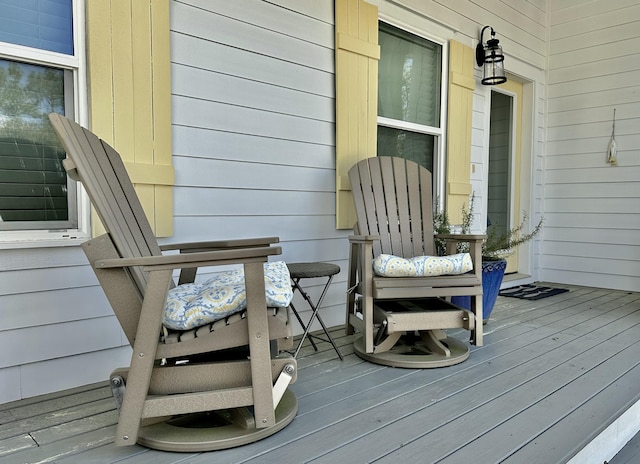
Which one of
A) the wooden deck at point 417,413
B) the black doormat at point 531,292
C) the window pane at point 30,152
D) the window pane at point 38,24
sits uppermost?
the window pane at point 38,24

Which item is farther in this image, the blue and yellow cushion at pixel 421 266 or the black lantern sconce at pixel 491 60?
the black lantern sconce at pixel 491 60

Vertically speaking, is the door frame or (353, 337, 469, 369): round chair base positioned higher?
the door frame

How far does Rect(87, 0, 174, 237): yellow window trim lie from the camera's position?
77.9 inches

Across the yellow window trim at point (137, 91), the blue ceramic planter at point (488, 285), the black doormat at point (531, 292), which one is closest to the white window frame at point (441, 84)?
the blue ceramic planter at point (488, 285)

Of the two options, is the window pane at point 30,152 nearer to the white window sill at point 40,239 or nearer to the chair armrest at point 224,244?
the white window sill at point 40,239

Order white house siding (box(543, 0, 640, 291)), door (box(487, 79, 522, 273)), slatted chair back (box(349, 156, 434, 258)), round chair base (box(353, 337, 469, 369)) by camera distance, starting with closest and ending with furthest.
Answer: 1. round chair base (box(353, 337, 469, 369))
2. slatted chair back (box(349, 156, 434, 258))
3. white house siding (box(543, 0, 640, 291))
4. door (box(487, 79, 522, 273))

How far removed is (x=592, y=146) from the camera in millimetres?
4594

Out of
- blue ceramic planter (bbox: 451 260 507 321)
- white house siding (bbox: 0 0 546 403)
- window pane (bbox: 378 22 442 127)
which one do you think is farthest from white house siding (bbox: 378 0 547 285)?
blue ceramic planter (bbox: 451 260 507 321)

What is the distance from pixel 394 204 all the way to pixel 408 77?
125cm

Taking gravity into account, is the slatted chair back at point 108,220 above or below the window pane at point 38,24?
below

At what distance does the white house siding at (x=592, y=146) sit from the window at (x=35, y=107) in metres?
4.57

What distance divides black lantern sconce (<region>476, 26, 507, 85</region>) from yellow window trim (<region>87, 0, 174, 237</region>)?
2.82m

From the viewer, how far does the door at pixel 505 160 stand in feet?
15.2

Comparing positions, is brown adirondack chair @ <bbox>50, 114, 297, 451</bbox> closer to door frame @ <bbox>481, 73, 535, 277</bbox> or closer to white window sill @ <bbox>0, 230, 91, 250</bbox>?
white window sill @ <bbox>0, 230, 91, 250</bbox>
